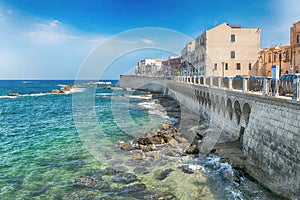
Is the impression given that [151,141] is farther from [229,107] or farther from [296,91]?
[296,91]

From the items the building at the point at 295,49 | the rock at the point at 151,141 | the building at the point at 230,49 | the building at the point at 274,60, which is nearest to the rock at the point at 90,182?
the rock at the point at 151,141

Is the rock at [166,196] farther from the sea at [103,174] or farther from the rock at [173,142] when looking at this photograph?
the rock at [173,142]

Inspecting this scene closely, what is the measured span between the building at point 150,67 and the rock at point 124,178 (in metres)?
97.5

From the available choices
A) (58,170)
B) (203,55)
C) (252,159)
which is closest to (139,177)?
(58,170)

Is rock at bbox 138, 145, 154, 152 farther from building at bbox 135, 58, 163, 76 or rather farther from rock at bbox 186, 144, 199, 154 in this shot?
building at bbox 135, 58, 163, 76

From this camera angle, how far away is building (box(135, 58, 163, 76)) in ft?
383

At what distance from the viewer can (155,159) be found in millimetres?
15656

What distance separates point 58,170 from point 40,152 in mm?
4761

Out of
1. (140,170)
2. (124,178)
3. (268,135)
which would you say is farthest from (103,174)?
(268,135)

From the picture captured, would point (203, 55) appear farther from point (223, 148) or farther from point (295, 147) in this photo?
point (295, 147)

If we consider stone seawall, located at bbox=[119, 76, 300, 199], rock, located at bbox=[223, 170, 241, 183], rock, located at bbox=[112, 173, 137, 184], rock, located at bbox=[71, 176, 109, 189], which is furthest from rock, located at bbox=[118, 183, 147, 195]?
stone seawall, located at bbox=[119, 76, 300, 199]

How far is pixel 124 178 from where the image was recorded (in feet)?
42.5

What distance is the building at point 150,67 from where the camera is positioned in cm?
11659

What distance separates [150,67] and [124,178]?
118m
